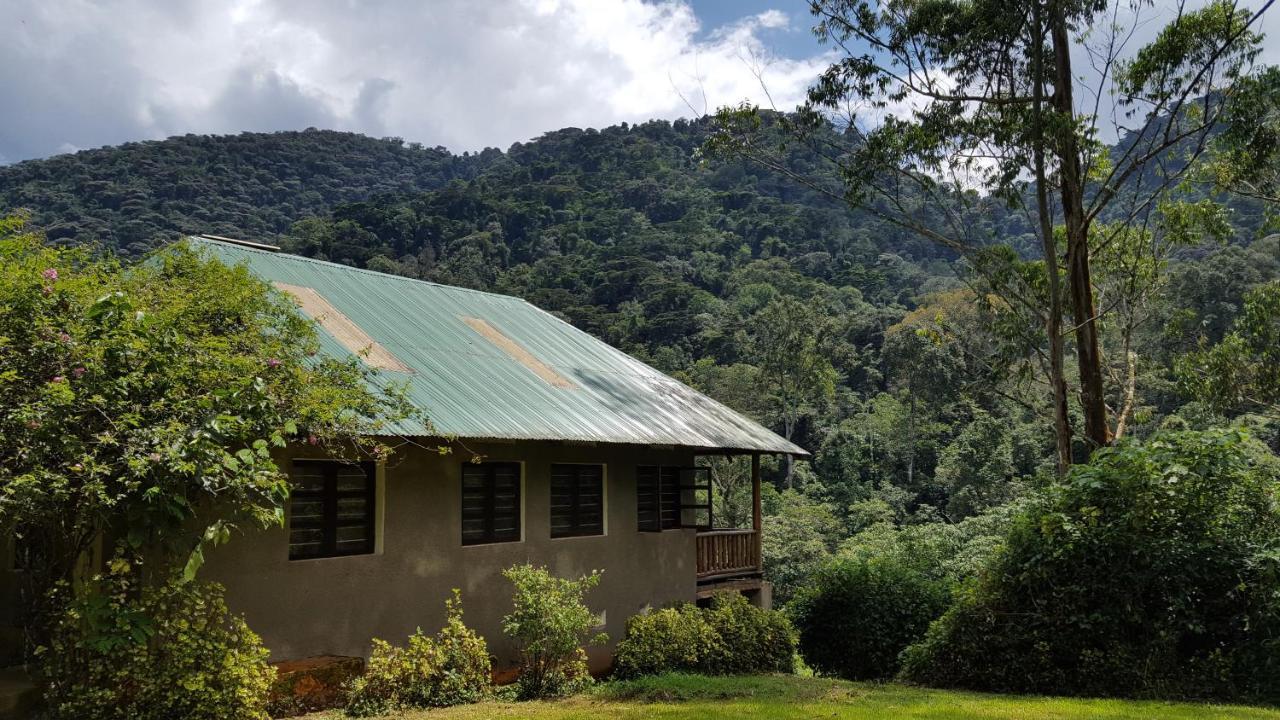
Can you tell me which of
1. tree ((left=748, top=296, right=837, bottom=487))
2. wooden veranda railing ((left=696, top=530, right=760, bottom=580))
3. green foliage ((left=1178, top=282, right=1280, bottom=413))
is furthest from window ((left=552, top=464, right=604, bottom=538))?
tree ((left=748, top=296, right=837, bottom=487))

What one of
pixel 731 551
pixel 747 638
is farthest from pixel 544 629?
pixel 731 551

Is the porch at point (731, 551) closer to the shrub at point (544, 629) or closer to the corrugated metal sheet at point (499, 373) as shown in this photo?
the corrugated metal sheet at point (499, 373)

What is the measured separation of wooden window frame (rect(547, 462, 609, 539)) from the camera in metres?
13.8

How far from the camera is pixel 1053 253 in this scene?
1623 cm

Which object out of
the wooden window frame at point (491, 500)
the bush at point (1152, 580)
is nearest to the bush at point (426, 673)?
the wooden window frame at point (491, 500)

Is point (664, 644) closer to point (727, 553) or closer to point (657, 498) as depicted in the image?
point (657, 498)

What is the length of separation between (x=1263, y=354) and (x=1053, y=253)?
10274 mm

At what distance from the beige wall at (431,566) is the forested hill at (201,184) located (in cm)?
3795

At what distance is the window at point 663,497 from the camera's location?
621 inches

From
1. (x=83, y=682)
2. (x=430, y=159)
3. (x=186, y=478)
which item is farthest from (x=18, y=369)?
(x=430, y=159)

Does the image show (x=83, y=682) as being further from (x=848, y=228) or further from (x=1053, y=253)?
(x=848, y=228)

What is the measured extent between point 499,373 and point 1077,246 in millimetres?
10025

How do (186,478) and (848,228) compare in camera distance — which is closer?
(186,478)

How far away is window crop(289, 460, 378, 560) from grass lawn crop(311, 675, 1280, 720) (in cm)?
191
